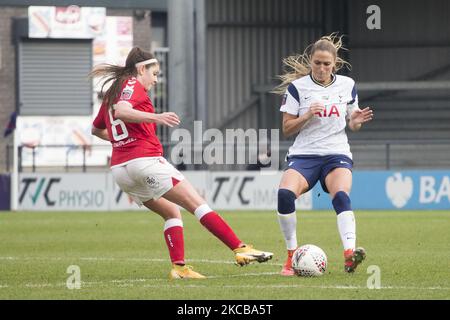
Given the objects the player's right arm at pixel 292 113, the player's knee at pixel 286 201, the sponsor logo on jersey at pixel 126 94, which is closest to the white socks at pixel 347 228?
the player's knee at pixel 286 201

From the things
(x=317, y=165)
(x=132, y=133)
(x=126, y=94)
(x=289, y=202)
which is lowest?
(x=289, y=202)

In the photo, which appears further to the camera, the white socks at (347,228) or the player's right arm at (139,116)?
the white socks at (347,228)

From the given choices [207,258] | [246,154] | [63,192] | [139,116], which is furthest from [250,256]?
[246,154]

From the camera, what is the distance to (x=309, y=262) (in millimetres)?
9688

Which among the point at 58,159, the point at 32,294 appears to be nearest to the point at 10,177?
the point at 58,159

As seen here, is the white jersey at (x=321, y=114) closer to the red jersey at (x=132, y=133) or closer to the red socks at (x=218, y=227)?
the red socks at (x=218, y=227)

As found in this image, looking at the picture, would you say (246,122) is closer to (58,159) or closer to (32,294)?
(58,159)

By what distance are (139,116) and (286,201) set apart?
1502 millimetres

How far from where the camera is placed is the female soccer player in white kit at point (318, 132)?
998cm

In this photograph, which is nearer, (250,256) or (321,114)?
(250,256)

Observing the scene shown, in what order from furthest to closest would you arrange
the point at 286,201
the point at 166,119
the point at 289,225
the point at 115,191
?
the point at 115,191 < the point at 289,225 < the point at 286,201 < the point at 166,119

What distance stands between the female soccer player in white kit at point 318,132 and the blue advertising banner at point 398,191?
13183 mm

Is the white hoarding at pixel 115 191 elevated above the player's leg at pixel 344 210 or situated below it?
below

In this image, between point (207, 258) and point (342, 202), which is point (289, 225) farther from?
point (207, 258)
